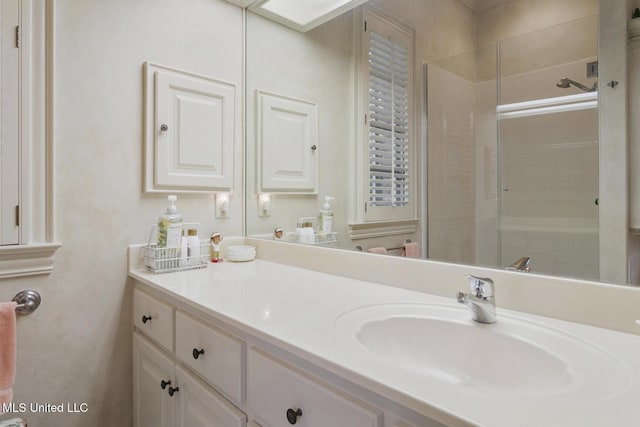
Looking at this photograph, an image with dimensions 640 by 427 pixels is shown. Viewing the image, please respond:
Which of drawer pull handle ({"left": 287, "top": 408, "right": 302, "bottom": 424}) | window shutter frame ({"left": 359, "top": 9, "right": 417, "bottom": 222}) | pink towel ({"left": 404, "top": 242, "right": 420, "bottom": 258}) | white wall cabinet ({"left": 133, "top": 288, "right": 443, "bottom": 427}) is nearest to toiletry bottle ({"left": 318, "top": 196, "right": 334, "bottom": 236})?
window shutter frame ({"left": 359, "top": 9, "right": 417, "bottom": 222})

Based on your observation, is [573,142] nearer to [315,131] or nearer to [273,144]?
[315,131]

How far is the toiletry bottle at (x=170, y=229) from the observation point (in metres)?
1.44

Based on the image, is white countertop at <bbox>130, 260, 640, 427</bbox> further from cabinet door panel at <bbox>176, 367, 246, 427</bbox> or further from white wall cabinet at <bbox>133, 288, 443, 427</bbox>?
cabinet door panel at <bbox>176, 367, 246, 427</bbox>

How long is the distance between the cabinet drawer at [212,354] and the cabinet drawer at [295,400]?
0.05 meters

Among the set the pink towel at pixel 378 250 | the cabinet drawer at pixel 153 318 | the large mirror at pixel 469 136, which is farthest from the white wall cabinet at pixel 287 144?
the cabinet drawer at pixel 153 318

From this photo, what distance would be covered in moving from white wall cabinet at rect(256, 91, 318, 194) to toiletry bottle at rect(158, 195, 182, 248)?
48cm

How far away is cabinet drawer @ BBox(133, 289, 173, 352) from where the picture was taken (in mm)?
1195

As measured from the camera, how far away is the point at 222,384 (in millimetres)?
924

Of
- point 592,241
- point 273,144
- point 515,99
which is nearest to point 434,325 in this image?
point 592,241

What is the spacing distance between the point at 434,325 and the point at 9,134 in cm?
149

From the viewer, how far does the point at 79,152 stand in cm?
135

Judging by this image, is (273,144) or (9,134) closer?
(9,134)

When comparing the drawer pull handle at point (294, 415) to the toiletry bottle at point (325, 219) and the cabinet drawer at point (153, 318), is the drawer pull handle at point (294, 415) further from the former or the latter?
the toiletry bottle at point (325, 219)

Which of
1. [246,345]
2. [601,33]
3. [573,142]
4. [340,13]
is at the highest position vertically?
[340,13]
